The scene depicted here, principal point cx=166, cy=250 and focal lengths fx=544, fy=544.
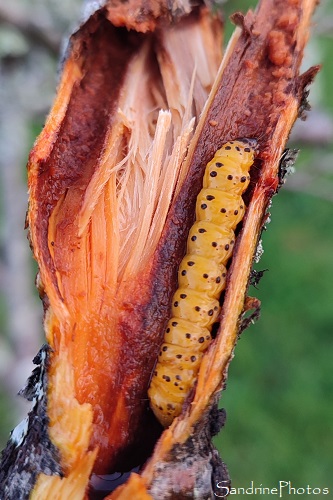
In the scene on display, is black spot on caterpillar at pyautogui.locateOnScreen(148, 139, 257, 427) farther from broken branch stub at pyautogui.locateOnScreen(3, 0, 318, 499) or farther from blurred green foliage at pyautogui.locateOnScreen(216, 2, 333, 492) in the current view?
blurred green foliage at pyautogui.locateOnScreen(216, 2, 333, 492)

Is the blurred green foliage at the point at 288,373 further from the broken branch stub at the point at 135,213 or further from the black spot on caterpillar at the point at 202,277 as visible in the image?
the black spot on caterpillar at the point at 202,277

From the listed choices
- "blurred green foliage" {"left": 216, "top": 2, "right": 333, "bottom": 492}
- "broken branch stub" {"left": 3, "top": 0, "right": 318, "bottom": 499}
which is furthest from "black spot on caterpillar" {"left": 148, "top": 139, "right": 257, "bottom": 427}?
A: "blurred green foliage" {"left": 216, "top": 2, "right": 333, "bottom": 492}

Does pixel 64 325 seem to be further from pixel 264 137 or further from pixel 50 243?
A: pixel 264 137

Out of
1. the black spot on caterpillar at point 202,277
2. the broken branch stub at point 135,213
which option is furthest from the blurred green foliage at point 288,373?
the black spot on caterpillar at point 202,277

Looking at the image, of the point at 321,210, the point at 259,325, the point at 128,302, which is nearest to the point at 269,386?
the point at 259,325

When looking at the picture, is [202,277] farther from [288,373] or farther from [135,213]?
[288,373]
